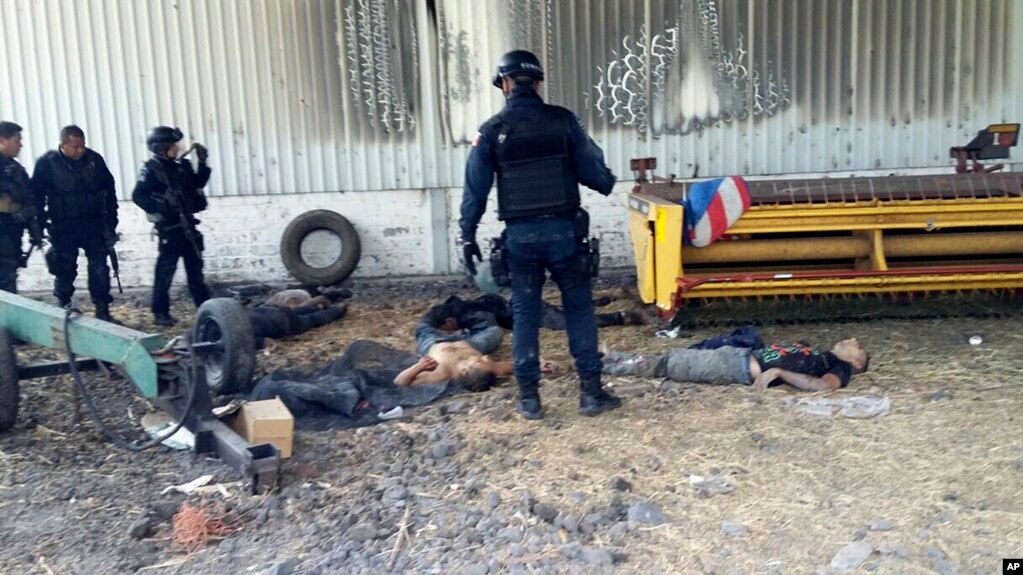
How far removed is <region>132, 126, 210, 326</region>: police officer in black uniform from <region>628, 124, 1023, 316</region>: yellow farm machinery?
3.74 metres

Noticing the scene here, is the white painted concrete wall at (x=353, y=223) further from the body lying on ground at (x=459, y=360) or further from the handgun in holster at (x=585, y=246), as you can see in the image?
the handgun in holster at (x=585, y=246)

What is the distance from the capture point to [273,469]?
4004mm

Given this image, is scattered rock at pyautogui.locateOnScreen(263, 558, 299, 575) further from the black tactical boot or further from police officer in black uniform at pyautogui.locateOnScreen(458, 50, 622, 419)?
the black tactical boot

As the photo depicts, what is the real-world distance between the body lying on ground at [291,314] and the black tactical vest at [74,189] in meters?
1.61

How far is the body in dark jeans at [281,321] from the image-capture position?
7.07m

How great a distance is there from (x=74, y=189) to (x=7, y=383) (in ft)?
10.4

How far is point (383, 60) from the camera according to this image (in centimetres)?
950

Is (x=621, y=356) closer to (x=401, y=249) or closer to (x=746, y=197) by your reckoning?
(x=746, y=197)

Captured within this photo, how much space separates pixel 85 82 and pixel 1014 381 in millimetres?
8783

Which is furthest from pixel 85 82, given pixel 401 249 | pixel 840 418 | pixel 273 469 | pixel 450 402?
pixel 840 418

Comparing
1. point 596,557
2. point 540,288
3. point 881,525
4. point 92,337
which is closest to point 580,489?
Answer: point 596,557

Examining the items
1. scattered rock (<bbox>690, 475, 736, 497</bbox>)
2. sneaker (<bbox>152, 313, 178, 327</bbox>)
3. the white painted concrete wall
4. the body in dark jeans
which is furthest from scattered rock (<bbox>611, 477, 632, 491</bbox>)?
the white painted concrete wall

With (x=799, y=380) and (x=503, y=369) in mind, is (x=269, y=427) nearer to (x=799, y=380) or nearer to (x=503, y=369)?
(x=503, y=369)

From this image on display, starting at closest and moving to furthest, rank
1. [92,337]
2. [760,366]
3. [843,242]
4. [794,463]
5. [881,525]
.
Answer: [881,525] → [794,463] → [92,337] → [760,366] → [843,242]
